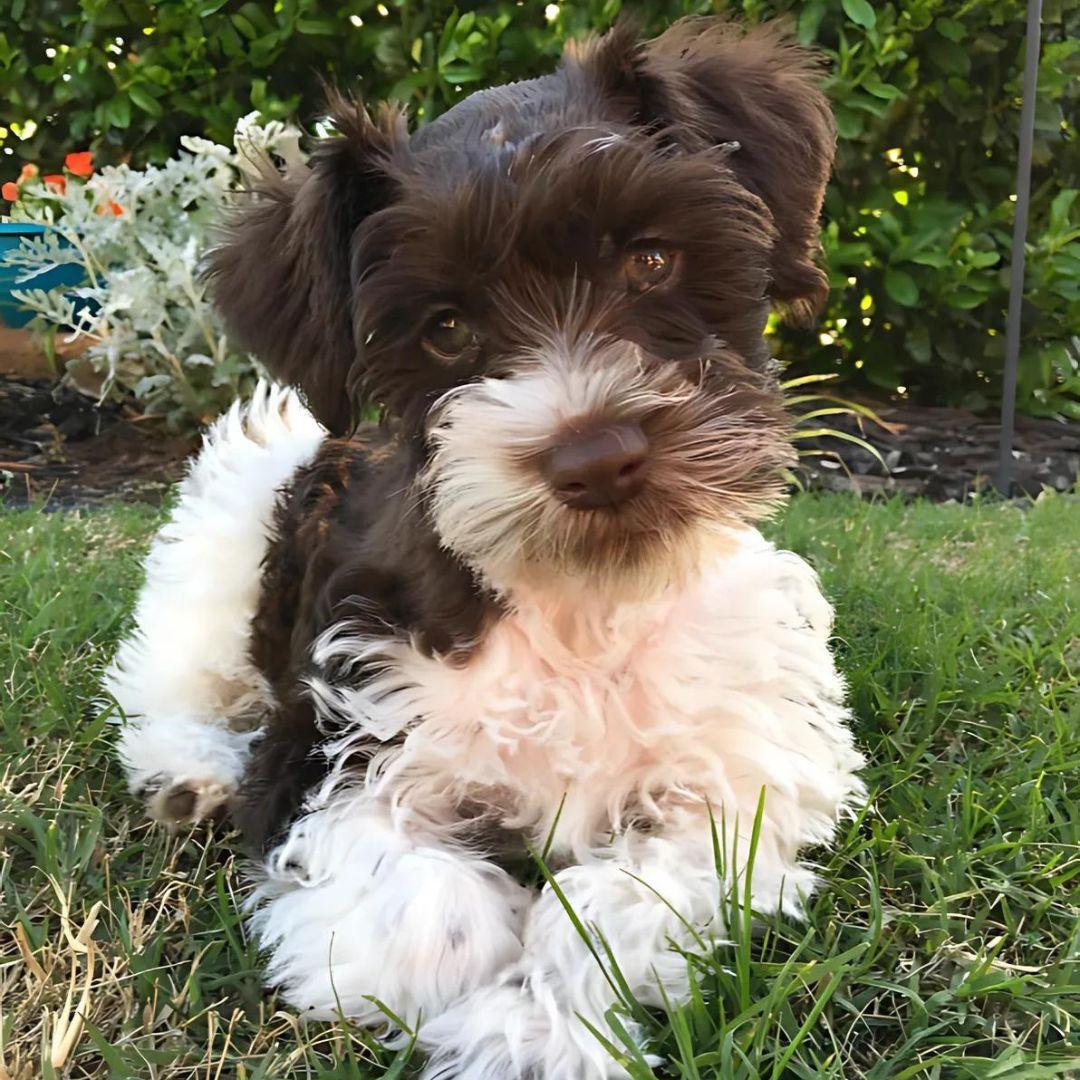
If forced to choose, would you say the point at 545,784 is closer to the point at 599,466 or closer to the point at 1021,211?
the point at 599,466

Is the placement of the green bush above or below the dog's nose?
below

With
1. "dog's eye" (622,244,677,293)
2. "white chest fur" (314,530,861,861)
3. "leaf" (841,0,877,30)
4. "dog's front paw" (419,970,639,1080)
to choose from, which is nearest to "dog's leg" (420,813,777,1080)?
"dog's front paw" (419,970,639,1080)

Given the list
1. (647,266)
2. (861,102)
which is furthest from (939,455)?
(647,266)

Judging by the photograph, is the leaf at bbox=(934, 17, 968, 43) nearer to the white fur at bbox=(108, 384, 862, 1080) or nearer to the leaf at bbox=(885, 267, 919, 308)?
the leaf at bbox=(885, 267, 919, 308)

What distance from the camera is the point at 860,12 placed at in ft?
18.2

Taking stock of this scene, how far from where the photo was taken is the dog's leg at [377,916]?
178 cm

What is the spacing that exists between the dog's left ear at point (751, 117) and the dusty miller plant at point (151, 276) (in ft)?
12.7

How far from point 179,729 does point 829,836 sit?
162 cm

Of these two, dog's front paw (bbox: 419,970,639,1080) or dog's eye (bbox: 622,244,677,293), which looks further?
dog's eye (bbox: 622,244,677,293)

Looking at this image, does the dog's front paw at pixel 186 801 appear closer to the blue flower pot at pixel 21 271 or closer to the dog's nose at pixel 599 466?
the dog's nose at pixel 599 466

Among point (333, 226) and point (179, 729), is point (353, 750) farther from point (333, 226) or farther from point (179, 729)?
point (333, 226)

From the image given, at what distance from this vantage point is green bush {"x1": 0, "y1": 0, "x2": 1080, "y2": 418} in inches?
232

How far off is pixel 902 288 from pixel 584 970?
5.24 meters

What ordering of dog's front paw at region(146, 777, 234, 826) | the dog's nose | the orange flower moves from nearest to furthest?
1. the dog's nose
2. dog's front paw at region(146, 777, 234, 826)
3. the orange flower
